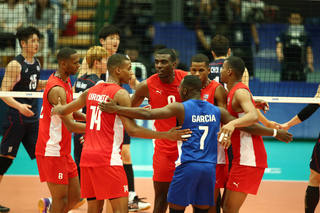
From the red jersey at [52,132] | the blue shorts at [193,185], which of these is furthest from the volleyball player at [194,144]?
the red jersey at [52,132]

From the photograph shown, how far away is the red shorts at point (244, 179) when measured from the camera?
5.54 m

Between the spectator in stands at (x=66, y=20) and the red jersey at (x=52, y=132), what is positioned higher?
the spectator in stands at (x=66, y=20)

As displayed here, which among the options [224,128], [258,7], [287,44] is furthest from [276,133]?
[258,7]

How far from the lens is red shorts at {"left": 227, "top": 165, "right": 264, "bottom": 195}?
18.2 ft

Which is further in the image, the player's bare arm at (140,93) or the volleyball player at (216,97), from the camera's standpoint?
the player's bare arm at (140,93)

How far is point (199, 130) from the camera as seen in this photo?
509 cm

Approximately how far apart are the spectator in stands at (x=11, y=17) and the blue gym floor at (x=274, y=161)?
360cm

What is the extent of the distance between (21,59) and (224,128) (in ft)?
13.4

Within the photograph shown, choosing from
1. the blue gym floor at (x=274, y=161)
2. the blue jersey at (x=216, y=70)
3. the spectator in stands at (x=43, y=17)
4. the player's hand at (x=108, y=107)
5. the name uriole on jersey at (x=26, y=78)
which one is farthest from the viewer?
the spectator in stands at (x=43, y=17)

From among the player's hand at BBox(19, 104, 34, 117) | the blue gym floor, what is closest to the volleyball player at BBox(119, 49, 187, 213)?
the player's hand at BBox(19, 104, 34, 117)

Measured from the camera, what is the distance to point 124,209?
516 centimetres

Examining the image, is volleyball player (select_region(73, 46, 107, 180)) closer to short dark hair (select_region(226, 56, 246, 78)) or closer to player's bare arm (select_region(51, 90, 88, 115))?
player's bare arm (select_region(51, 90, 88, 115))

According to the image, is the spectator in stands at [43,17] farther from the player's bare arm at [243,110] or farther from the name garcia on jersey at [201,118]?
the name garcia on jersey at [201,118]

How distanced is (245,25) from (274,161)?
18.7 feet
